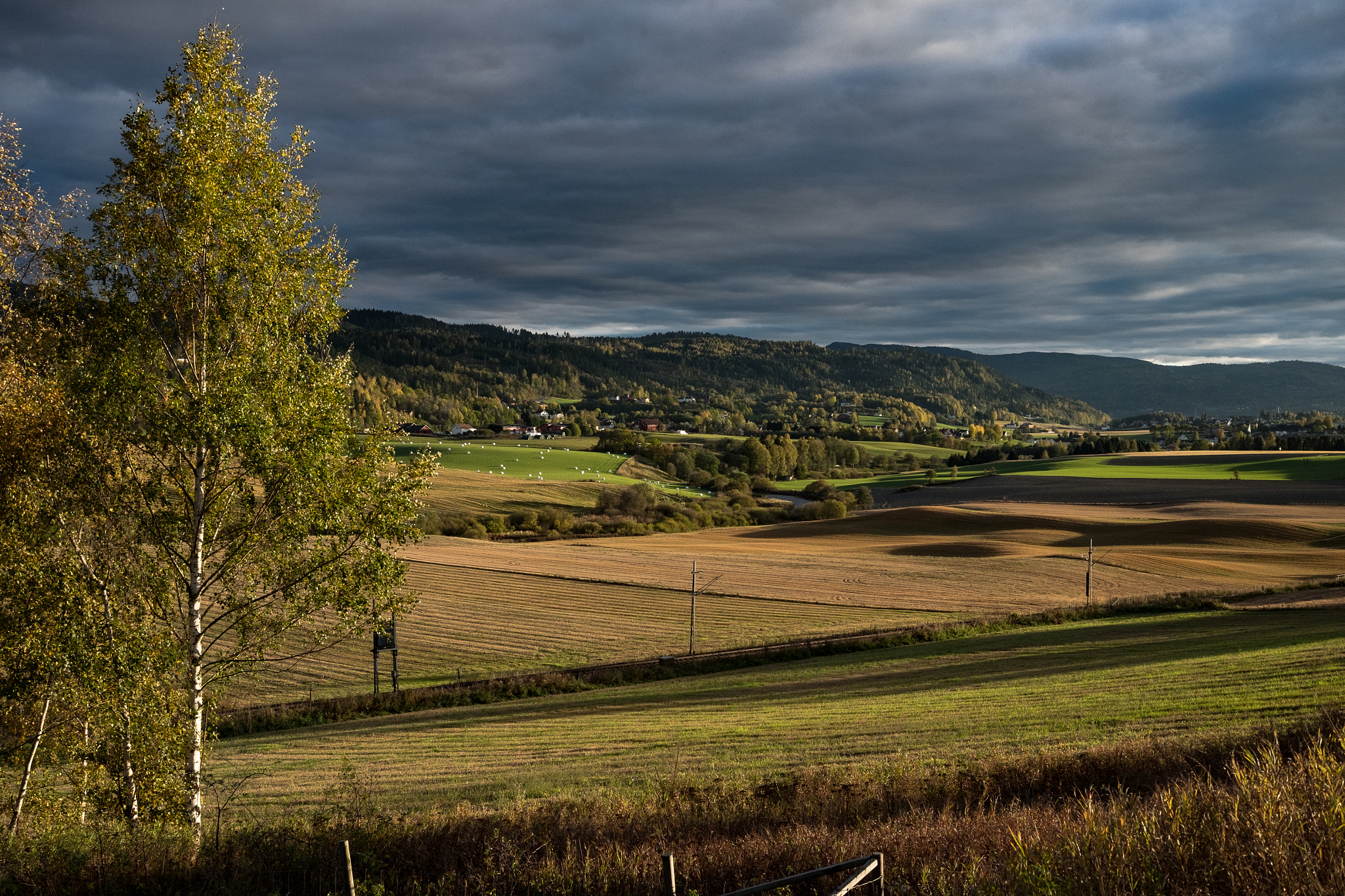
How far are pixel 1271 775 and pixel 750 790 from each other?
6173 millimetres

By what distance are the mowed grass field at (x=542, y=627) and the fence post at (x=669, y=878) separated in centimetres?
2649

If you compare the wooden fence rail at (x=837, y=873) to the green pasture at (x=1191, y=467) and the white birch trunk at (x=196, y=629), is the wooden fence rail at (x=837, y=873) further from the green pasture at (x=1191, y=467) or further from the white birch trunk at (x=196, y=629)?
the green pasture at (x=1191, y=467)

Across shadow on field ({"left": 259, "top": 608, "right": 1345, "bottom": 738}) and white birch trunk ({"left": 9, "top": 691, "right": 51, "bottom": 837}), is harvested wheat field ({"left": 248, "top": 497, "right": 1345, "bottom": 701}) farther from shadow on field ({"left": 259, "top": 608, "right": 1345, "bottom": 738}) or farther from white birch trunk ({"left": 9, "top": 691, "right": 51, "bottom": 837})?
white birch trunk ({"left": 9, "top": 691, "right": 51, "bottom": 837})

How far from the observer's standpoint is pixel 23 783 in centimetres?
1337

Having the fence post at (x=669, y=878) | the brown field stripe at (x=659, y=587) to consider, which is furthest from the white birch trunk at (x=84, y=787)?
the brown field stripe at (x=659, y=587)

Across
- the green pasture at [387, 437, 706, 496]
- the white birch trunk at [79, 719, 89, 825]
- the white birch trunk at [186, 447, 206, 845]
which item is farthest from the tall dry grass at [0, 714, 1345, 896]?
the green pasture at [387, 437, 706, 496]

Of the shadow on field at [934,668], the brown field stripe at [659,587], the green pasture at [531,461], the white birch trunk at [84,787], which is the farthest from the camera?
the green pasture at [531,461]

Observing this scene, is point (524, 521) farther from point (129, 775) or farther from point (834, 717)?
point (129, 775)

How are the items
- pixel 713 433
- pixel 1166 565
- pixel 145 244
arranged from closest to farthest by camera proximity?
pixel 145 244 → pixel 1166 565 → pixel 713 433

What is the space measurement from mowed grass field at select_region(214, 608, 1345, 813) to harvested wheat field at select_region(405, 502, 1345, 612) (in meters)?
19.0

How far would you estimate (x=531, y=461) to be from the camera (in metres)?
130

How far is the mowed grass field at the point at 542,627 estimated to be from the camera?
34156 millimetres

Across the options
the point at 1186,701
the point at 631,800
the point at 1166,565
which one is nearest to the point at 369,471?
the point at 631,800

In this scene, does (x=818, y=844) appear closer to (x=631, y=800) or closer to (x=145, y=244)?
(x=631, y=800)
